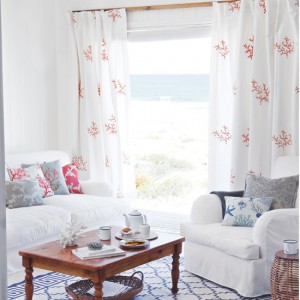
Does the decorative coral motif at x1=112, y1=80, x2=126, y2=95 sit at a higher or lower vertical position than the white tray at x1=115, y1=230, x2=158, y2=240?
higher

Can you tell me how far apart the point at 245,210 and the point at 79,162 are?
241 centimetres

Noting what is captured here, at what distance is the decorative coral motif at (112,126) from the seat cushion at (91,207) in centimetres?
86

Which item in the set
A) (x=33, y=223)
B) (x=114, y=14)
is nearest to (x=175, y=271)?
(x=33, y=223)

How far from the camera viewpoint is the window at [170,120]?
5676mm

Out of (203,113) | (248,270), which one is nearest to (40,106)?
(203,113)

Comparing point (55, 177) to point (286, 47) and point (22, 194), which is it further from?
point (286, 47)

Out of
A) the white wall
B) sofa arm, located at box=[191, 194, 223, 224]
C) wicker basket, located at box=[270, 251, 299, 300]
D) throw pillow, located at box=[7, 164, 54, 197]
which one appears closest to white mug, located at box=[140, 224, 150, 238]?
sofa arm, located at box=[191, 194, 223, 224]

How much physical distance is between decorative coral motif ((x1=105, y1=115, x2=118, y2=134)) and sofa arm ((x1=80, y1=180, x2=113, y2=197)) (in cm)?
62

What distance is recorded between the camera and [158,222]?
5758 millimetres

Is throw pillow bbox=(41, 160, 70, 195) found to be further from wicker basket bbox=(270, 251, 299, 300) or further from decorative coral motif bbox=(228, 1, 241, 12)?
wicker basket bbox=(270, 251, 299, 300)

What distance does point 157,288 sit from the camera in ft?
12.9

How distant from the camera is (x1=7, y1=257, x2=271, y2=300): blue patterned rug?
371 cm

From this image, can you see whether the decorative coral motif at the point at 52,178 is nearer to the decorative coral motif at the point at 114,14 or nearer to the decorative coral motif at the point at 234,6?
the decorative coral motif at the point at 114,14

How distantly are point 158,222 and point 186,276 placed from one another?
1.63 meters
